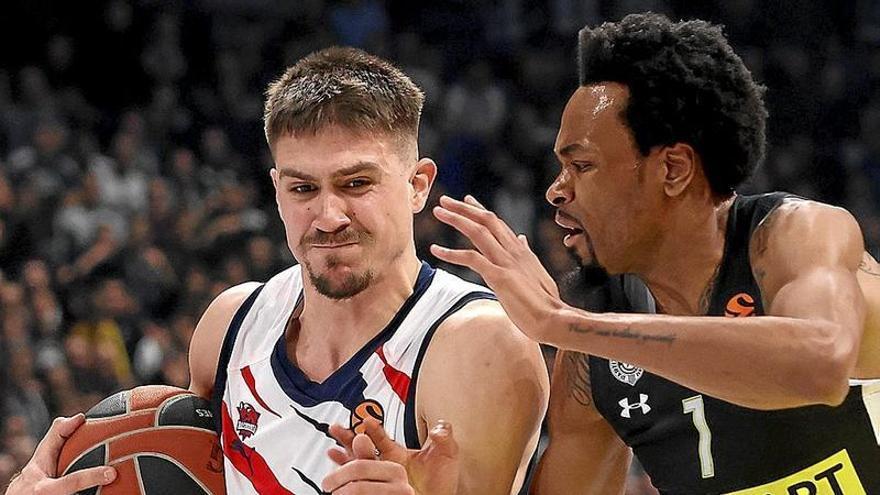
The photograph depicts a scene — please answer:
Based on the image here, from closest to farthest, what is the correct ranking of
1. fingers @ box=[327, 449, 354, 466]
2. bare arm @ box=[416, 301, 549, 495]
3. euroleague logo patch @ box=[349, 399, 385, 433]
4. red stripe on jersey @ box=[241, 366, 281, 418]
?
fingers @ box=[327, 449, 354, 466], bare arm @ box=[416, 301, 549, 495], euroleague logo patch @ box=[349, 399, 385, 433], red stripe on jersey @ box=[241, 366, 281, 418]

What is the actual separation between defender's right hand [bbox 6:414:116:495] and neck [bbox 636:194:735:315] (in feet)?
4.84

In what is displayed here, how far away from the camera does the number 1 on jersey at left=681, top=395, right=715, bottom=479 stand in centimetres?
329

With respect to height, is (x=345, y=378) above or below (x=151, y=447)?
above

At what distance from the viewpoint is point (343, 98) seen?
3.35m

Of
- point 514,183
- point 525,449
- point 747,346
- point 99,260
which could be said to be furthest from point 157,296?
point 747,346

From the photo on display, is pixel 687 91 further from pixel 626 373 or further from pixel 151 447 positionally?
pixel 151 447

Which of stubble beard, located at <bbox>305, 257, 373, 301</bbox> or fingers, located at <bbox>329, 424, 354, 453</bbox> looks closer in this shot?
fingers, located at <bbox>329, 424, 354, 453</bbox>

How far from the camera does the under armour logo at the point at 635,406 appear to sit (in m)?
3.38

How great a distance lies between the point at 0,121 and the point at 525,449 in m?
8.56

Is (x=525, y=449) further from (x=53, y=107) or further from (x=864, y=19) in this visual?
(x=864, y=19)

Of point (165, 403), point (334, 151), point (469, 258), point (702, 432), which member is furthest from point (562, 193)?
point (165, 403)

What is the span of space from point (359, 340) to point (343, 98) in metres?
0.61

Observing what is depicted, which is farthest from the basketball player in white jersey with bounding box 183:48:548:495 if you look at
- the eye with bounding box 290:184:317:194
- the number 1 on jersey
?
the number 1 on jersey

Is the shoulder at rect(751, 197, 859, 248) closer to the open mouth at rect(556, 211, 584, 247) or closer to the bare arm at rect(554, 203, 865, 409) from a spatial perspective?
the bare arm at rect(554, 203, 865, 409)
